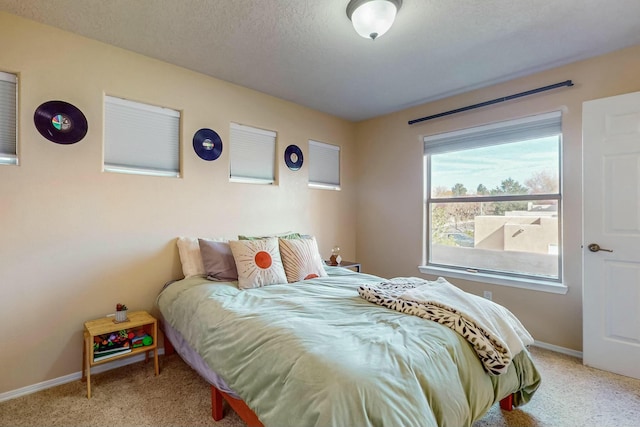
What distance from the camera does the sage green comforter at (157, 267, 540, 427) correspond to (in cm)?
102

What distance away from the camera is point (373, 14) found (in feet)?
5.81

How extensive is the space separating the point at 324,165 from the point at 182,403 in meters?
2.87

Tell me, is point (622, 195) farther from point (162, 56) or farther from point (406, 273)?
point (162, 56)

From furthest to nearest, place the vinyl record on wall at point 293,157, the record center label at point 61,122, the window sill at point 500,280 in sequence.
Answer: the vinyl record on wall at point 293,157
the window sill at point 500,280
the record center label at point 61,122

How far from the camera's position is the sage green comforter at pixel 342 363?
102 centimetres

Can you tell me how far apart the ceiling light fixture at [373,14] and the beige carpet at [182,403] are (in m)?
2.38

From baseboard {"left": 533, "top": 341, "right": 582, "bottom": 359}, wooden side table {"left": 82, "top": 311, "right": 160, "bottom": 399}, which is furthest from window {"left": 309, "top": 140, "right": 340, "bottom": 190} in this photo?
baseboard {"left": 533, "top": 341, "right": 582, "bottom": 359}

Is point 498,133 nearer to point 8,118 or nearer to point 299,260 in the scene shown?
point 299,260

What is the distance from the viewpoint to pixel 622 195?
7.30ft

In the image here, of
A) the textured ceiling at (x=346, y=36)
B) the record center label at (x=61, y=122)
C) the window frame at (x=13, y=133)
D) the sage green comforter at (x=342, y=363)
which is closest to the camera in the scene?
the sage green comforter at (x=342, y=363)

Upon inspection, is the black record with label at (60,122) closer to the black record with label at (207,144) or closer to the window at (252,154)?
the black record with label at (207,144)

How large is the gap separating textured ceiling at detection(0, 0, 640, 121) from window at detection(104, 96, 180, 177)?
0.46 metres

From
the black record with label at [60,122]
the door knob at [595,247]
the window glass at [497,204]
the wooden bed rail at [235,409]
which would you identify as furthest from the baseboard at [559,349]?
the black record with label at [60,122]

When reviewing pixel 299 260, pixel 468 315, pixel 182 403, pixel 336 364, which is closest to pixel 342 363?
pixel 336 364
